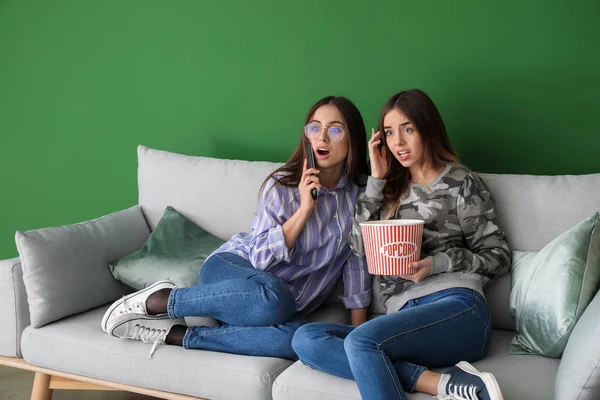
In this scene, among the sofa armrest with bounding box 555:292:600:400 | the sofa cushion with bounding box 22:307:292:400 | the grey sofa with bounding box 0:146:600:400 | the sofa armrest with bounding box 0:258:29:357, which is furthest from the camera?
the sofa armrest with bounding box 0:258:29:357

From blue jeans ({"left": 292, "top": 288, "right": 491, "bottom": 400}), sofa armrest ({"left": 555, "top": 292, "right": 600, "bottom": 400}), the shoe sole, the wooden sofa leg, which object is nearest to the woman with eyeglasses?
blue jeans ({"left": 292, "top": 288, "right": 491, "bottom": 400})

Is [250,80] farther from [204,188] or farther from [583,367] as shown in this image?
[583,367]

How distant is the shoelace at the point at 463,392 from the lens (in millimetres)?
1736

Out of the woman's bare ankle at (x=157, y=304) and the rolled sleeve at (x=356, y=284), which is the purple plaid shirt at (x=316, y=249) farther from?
the woman's bare ankle at (x=157, y=304)

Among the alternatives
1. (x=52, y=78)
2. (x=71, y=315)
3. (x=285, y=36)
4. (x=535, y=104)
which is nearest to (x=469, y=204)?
(x=535, y=104)

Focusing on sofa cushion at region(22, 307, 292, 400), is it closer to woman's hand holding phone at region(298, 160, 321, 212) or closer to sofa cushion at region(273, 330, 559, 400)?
sofa cushion at region(273, 330, 559, 400)

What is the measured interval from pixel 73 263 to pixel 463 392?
138cm

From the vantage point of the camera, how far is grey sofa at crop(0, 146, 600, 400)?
1.86 metres

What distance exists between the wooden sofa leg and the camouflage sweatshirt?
44.5 inches

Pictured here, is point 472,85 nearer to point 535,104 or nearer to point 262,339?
point 535,104

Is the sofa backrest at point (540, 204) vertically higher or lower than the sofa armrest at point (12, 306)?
higher

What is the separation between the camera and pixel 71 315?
2482 mm

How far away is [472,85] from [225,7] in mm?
1085

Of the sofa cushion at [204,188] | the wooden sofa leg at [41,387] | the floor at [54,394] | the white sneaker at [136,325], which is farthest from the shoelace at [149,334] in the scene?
the floor at [54,394]
